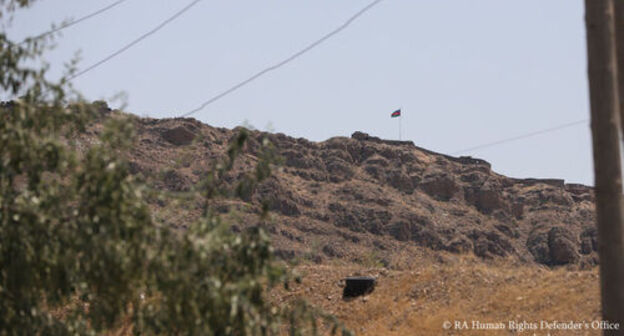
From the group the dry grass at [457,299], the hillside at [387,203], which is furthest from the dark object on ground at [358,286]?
the hillside at [387,203]

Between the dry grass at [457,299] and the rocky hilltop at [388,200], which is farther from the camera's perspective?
the rocky hilltop at [388,200]

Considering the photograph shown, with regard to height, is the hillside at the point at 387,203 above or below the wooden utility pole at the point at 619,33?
above

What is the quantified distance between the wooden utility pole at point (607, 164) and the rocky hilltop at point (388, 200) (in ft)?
116

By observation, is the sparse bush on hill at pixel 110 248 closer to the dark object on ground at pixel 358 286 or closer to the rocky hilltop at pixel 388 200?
the dark object on ground at pixel 358 286

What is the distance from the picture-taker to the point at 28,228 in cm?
873

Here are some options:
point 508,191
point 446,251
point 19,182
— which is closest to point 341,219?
point 446,251

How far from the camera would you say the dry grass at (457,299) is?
17875 millimetres

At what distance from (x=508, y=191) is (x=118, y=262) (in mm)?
61151

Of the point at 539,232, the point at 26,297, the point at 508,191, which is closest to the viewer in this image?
the point at 26,297

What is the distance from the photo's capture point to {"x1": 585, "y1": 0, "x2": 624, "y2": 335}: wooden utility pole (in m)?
8.66

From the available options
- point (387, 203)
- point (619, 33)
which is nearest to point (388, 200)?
point (387, 203)

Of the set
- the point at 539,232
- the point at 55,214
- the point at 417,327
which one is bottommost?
the point at 417,327

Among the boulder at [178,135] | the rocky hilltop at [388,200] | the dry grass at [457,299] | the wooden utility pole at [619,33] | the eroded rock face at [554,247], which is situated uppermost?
the boulder at [178,135]

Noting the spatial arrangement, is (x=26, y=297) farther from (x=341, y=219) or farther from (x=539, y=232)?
(x=539, y=232)
